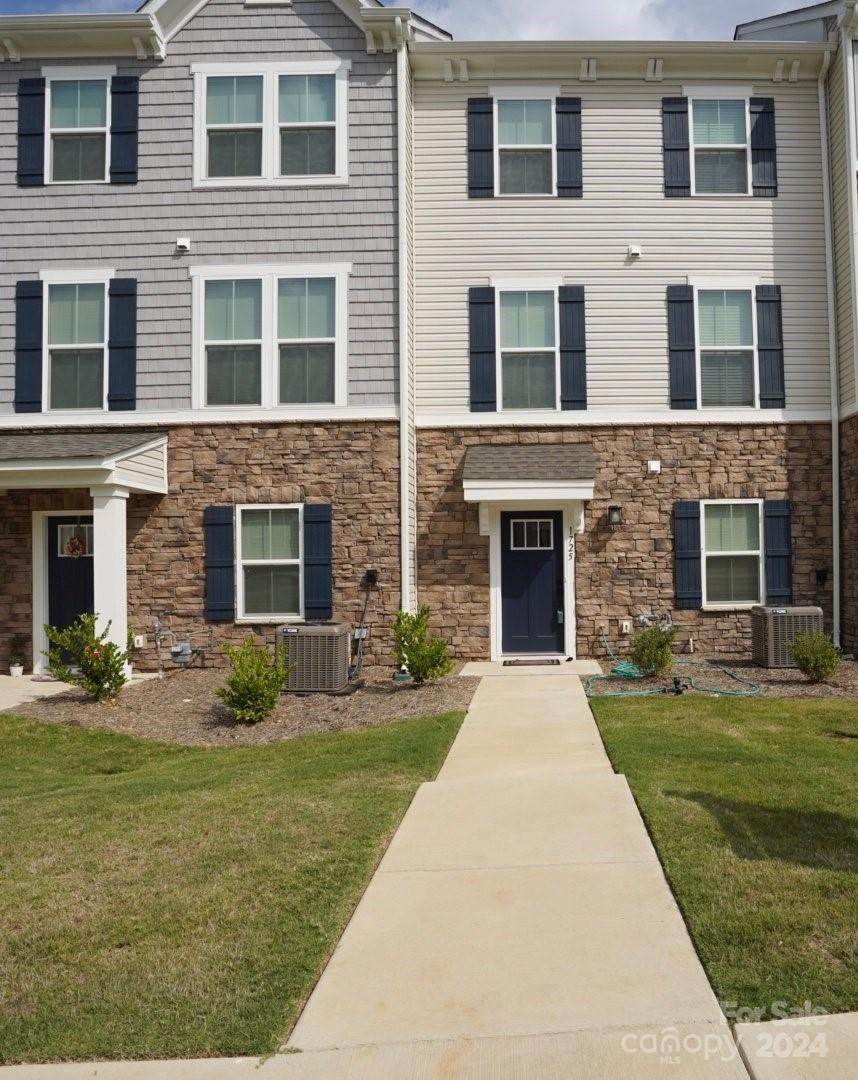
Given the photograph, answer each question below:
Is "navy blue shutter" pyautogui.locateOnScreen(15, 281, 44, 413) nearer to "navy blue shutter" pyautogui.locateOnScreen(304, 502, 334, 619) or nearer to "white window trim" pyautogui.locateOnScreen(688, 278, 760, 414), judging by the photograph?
"navy blue shutter" pyautogui.locateOnScreen(304, 502, 334, 619)

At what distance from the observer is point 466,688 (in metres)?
9.73

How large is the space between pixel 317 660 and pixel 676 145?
851 cm

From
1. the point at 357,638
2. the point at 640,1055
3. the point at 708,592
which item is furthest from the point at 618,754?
the point at 708,592

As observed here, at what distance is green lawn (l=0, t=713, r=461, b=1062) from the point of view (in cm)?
301

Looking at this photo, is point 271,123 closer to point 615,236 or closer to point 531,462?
point 615,236

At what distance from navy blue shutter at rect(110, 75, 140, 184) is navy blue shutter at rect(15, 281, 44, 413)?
6.00 ft

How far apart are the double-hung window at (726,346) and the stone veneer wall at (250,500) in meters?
4.41

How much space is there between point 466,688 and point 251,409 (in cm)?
460

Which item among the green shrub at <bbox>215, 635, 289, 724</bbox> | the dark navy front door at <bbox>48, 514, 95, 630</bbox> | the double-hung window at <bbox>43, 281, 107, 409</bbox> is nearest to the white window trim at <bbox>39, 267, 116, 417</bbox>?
the double-hung window at <bbox>43, 281, 107, 409</bbox>

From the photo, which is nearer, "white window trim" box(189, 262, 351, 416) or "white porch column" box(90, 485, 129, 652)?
"white porch column" box(90, 485, 129, 652)

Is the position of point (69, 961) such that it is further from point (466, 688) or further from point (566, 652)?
point (566, 652)

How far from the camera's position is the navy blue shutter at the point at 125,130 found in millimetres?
11422

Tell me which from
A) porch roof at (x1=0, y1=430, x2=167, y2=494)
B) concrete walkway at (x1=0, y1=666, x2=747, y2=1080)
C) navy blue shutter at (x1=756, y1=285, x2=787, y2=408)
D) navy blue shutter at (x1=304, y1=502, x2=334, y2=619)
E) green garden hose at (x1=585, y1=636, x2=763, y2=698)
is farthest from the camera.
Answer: navy blue shutter at (x1=756, y1=285, x2=787, y2=408)

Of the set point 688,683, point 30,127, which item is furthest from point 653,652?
point 30,127
